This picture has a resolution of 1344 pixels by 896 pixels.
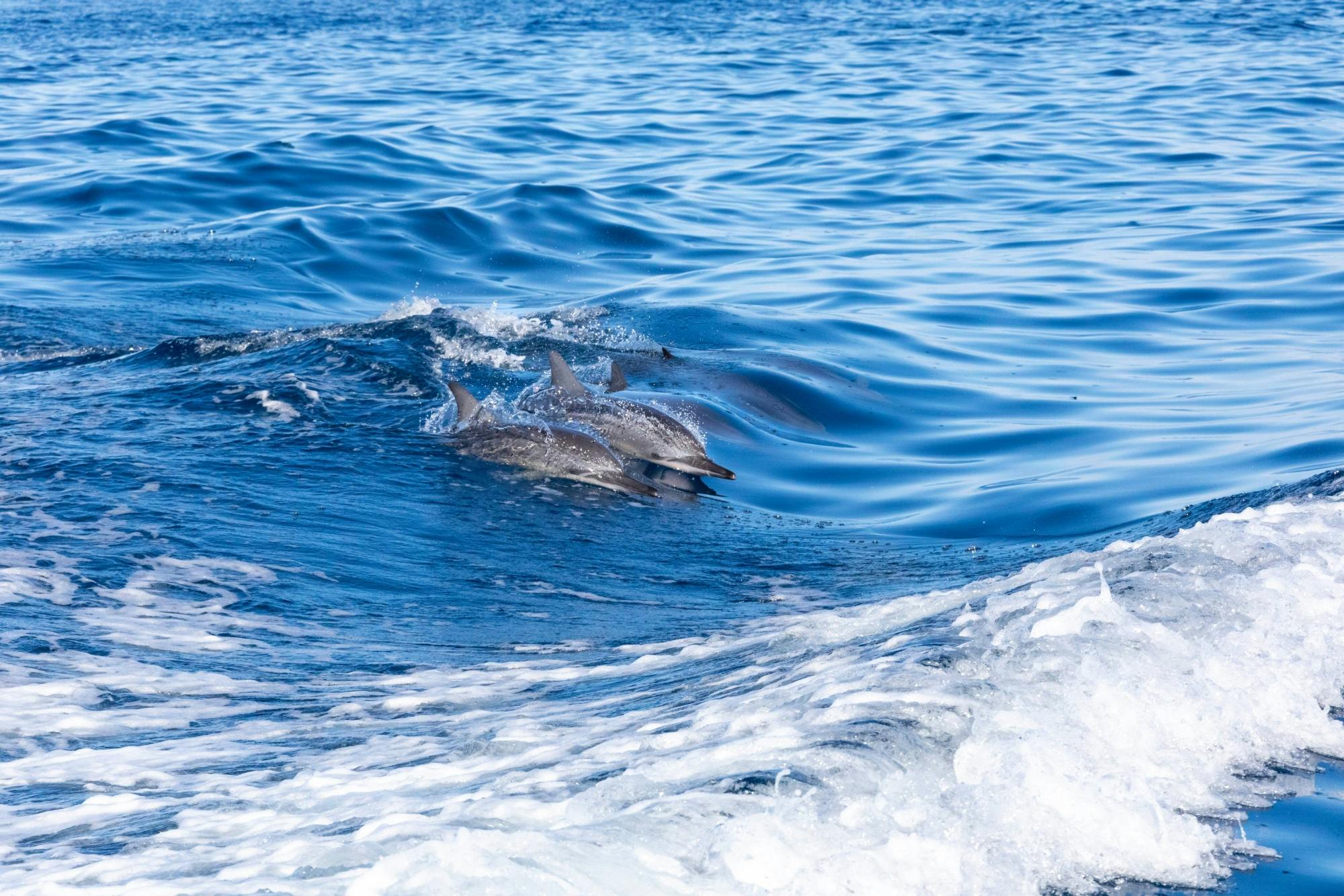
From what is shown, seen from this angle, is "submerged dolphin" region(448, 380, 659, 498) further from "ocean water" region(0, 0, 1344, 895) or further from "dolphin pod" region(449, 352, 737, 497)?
"ocean water" region(0, 0, 1344, 895)

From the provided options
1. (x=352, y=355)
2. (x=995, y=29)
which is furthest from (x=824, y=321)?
(x=995, y=29)

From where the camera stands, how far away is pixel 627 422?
8.96m

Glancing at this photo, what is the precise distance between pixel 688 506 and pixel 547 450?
39.3 inches

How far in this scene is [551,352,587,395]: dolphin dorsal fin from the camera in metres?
9.20

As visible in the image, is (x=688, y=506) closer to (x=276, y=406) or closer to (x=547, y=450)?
(x=547, y=450)

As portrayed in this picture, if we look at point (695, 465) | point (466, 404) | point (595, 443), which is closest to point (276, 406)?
point (466, 404)

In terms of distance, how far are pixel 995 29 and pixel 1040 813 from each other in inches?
1181

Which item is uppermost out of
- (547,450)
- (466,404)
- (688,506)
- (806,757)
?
(806,757)

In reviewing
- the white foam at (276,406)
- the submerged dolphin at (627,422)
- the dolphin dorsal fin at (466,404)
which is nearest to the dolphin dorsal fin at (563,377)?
the submerged dolphin at (627,422)

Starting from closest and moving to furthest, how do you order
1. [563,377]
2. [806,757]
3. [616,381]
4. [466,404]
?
[806,757] < [466,404] < [563,377] < [616,381]

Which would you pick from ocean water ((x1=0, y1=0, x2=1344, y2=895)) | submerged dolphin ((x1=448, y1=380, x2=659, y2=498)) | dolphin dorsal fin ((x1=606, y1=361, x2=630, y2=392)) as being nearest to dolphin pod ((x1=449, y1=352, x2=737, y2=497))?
submerged dolphin ((x1=448, y1=380, x2=659, y2=498))

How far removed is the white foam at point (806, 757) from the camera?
3.09 m

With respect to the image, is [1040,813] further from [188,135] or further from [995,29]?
[995,29]

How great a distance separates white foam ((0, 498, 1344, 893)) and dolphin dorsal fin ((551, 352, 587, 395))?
13.2 feet
